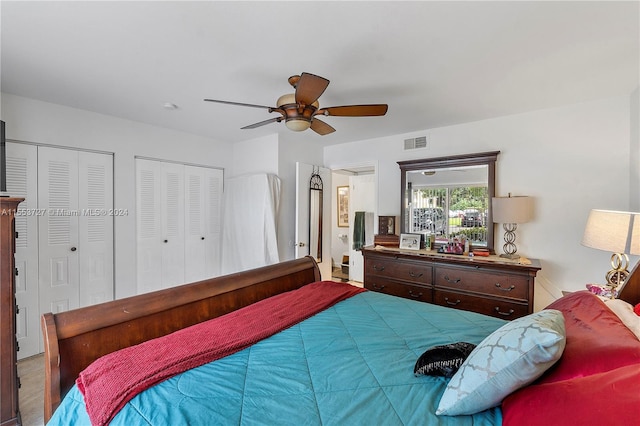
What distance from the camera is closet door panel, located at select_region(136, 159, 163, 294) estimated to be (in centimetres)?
339

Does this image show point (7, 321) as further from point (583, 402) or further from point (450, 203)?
point (450, 203)

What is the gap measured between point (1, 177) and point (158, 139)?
1877mm

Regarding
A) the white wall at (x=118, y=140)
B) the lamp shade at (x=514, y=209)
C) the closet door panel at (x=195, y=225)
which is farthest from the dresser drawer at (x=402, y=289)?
the white wall at (x=118, y=140)

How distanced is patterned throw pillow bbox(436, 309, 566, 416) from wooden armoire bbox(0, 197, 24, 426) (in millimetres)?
2470

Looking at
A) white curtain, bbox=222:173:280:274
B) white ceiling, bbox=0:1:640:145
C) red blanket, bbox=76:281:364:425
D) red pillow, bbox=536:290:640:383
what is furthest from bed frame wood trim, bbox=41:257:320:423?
red pillow, bbox=536:290:640:383

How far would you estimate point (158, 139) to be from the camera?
354cm

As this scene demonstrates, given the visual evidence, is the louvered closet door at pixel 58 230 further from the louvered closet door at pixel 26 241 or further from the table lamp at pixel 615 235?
the table lamp at pixel 615 235

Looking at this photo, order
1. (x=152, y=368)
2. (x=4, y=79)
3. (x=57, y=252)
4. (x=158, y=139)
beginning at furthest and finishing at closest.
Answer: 1. (x=158, y=139)
2. (x=57, y=252)
3. (x=4, y=79)
4. (x=152, y=368)

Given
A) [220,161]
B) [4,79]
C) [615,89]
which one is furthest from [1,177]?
[615,89]

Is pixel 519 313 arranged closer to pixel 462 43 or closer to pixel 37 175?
pixel 462 43

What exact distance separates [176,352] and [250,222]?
103 inches

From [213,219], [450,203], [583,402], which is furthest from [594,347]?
[213,219]

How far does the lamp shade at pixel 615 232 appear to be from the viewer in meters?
1.83

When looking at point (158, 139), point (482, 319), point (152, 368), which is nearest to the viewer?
point (152, 368)
